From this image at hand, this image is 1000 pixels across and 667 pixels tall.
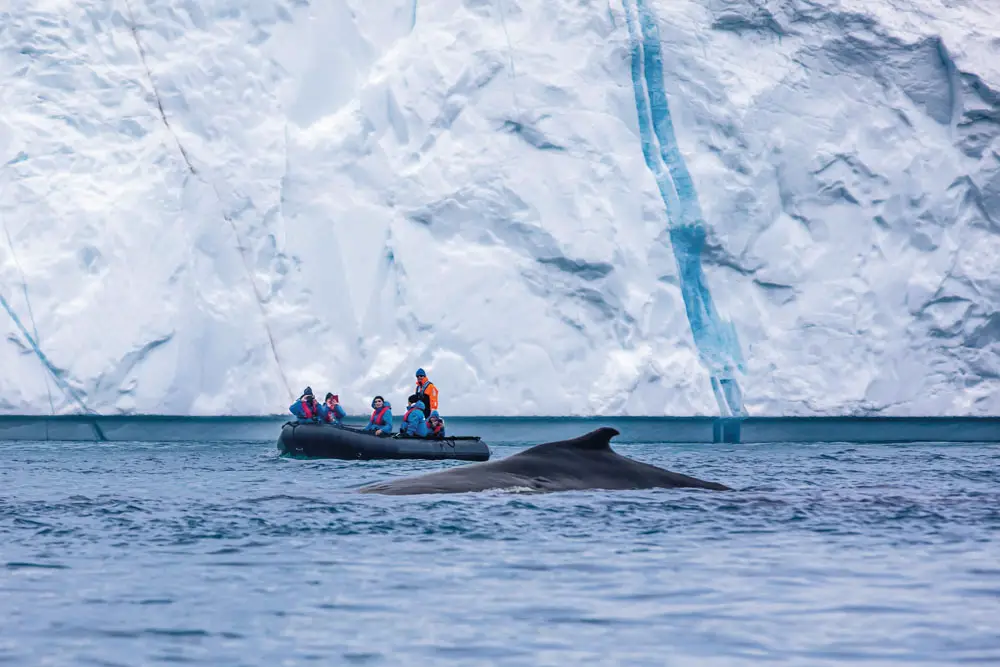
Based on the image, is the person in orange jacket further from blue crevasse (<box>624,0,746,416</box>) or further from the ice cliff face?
blue crevasse (<box>624,0,746,416</box>)

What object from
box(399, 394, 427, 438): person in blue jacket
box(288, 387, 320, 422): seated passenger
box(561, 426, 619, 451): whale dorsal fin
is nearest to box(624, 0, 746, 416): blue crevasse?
box(399, 394, 427, 438): person in blue jacket

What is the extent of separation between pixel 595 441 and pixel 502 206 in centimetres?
1230

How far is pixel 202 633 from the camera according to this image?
21.6 ft

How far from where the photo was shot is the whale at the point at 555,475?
1257 cm

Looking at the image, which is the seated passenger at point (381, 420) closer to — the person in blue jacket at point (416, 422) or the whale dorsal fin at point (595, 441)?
the person in blue jacket at point (416, 422)

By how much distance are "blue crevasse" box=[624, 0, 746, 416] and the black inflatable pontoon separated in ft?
19.0

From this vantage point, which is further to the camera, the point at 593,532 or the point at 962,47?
the point at 962,47

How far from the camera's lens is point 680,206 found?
25.3 metres

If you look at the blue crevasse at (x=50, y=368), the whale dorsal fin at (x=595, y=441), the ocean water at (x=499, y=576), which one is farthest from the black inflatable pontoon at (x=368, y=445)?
the whale dorsal fin at (x=595, y=441)

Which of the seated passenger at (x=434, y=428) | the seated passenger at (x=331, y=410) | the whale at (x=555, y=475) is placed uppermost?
the seated passenger at (x=331, y=410)

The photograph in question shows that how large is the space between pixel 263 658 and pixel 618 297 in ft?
62.2

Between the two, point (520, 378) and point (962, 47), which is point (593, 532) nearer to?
point (520, 378)

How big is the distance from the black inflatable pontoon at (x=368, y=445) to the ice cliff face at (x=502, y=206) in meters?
3.13

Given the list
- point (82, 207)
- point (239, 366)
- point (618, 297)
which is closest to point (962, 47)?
point (618, 297)
